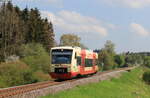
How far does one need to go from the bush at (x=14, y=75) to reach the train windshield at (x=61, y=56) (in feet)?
15.6

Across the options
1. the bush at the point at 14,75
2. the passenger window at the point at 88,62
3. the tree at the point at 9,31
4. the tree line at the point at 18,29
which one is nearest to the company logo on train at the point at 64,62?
the passenger window at the point at 88,62

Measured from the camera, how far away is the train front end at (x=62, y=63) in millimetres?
29234

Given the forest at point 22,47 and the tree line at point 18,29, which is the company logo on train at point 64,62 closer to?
the forest at point 22,47

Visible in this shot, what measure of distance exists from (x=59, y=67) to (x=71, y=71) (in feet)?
3.73

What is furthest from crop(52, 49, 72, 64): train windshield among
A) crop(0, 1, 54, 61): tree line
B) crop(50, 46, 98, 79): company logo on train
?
crop(0, 1, 54, 61): tree line

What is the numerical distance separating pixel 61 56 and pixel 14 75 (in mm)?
5718

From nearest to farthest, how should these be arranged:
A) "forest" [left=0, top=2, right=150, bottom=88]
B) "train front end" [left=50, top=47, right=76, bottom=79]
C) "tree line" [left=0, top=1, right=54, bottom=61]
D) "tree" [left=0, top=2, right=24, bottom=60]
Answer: "train front end" [left=50, top=47, right=76, bottom=79] < "forest" [left=0, top=2, right=150, bottom=88] < "tree" [left=0, top=2, right=24, bottom=60] < "tree line" [left=0, top=1, right=54, bottom=61]

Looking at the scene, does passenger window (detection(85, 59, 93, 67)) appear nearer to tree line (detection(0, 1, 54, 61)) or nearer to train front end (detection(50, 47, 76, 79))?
train front end (detection(50, 47, 76, 79))

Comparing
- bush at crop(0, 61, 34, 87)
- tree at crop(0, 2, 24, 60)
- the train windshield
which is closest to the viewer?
the train windshield

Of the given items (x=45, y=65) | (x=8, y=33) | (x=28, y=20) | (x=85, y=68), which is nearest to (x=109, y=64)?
(x=28, y=20)

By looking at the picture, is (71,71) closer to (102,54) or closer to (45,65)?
(45,65)

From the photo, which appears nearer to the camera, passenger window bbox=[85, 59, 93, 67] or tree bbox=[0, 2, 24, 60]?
passenger window bbox=[85, 59, 93, 67]

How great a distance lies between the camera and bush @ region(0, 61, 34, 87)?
3089 centimetres

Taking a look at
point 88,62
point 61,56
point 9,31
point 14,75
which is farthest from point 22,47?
point 61,56
